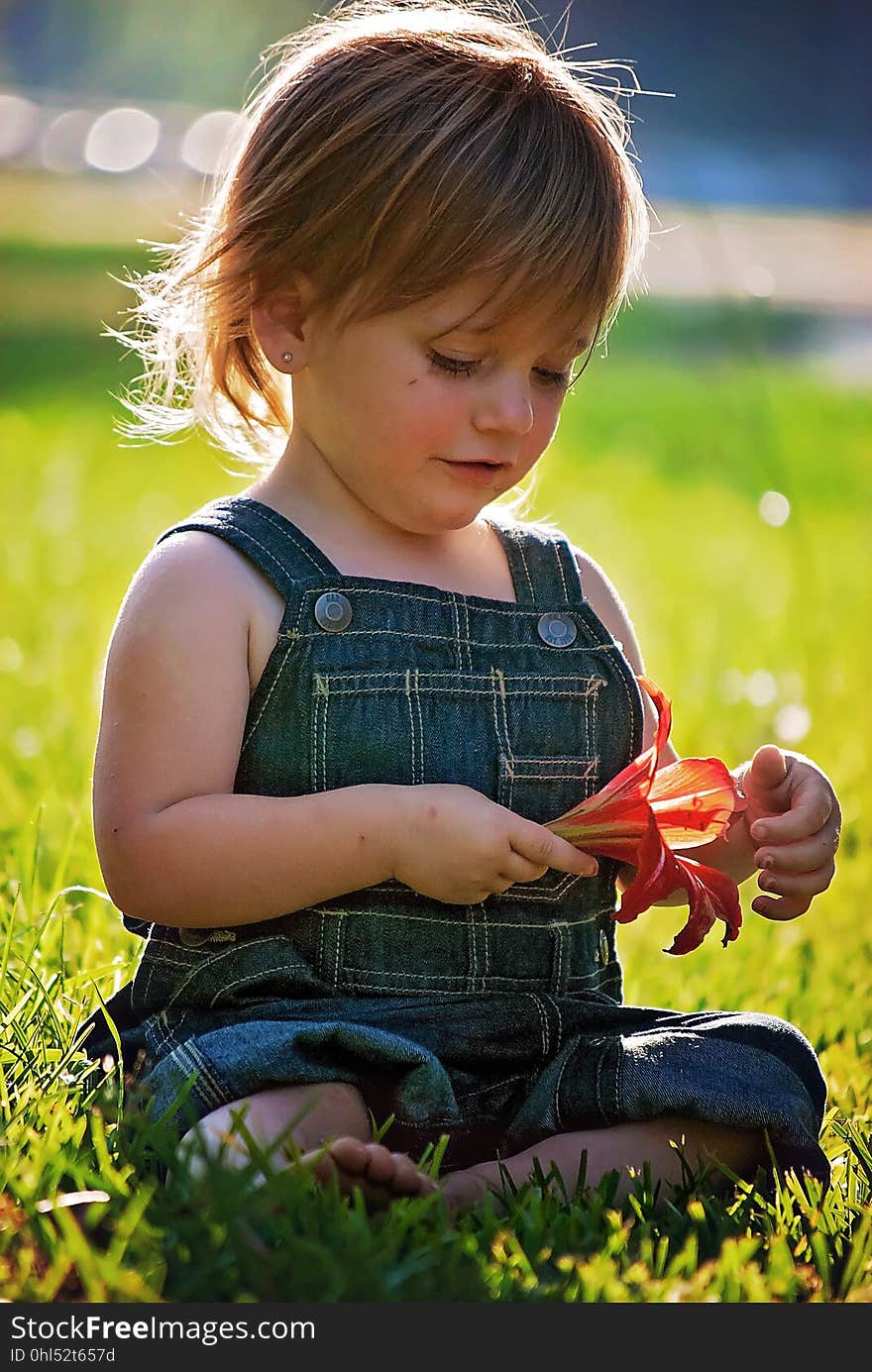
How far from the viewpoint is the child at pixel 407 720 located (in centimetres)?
229

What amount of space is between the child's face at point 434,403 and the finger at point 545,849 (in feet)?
1.78

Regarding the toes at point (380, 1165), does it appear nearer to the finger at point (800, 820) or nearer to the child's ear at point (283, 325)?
the finger at point (800, 820)

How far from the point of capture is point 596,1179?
2336 mm

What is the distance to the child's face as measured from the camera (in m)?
2.44

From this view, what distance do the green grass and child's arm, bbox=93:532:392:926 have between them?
11.6 inches

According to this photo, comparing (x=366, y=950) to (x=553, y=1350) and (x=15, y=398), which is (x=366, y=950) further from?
(x=15, y=398)

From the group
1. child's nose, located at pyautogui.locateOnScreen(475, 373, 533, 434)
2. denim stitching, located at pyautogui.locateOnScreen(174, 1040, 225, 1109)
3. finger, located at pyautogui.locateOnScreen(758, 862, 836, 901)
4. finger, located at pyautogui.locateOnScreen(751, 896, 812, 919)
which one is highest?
child's nose, located at pyautogui.locateOnScreen(475, 373, 533, 434)

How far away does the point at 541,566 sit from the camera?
111 inches

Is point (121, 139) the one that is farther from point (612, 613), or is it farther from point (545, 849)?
point (545, 849)

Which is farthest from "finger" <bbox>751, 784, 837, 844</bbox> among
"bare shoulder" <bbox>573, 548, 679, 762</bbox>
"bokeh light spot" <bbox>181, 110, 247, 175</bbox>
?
"bokeh light spot" <bbox>181, 110, 247, 175</bbox>

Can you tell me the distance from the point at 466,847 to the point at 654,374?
11660 millimetres

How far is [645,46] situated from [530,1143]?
43.4 ft

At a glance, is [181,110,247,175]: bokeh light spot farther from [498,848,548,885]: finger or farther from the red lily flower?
[498,848,548,885]: finger

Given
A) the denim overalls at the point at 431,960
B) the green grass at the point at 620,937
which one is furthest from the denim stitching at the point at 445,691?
A: the green grass at the point at 620,937
